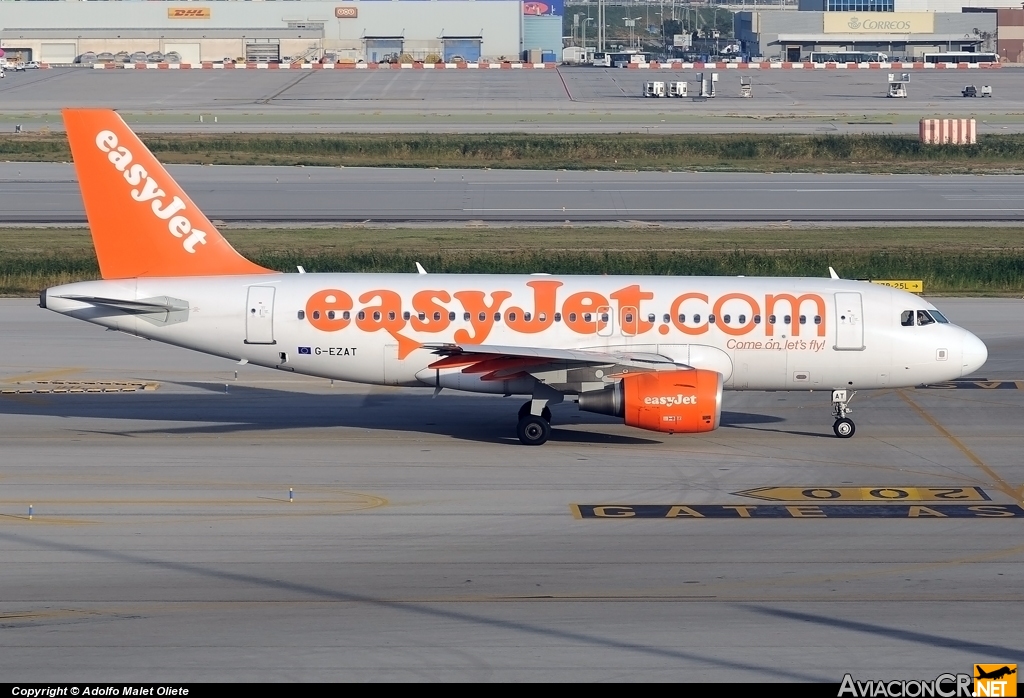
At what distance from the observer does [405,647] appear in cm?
1898

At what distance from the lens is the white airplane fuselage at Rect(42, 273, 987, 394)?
3131 cm

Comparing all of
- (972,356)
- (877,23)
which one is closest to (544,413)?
(972,356)

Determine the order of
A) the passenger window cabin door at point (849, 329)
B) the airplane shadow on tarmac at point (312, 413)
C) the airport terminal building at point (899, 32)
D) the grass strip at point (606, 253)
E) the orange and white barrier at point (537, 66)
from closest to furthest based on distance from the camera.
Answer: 1. the passenger window cabin door at point (849, 329)
2. the airplane shadow on tarmac at point (312, 413)
3. the grass strip at point (606, 253)
4. the orange and white barrier at point (537, 66)
5. the airport terminal building at point (899, 32)

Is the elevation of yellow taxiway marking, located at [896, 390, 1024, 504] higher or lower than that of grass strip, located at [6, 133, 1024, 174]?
lower

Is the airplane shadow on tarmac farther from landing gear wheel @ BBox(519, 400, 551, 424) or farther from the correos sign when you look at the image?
the correos sign

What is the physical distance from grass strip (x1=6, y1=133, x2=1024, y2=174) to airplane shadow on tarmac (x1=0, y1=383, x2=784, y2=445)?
174 feet

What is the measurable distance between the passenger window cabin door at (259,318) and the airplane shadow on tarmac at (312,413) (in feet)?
8.87

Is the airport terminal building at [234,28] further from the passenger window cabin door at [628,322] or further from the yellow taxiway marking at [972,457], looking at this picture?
the passenger window cabin door at [628,322]

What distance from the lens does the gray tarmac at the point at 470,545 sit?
18797mm

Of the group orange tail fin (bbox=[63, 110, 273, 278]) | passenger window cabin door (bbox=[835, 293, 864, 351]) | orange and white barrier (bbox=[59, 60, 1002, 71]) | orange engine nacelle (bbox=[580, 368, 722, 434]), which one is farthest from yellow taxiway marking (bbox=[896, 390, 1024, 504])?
orange and white barrier (bbox=[59, 60, 1002, 71])

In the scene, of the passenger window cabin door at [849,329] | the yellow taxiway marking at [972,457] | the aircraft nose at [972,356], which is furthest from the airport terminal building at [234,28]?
the aircraft nose at [972,356]

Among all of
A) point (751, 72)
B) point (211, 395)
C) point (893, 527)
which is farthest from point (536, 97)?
point (893, 527)

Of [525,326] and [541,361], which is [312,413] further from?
[541,361]

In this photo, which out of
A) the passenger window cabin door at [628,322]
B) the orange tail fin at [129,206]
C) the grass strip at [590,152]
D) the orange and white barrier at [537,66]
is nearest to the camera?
the orange tail fin at [129,206]
